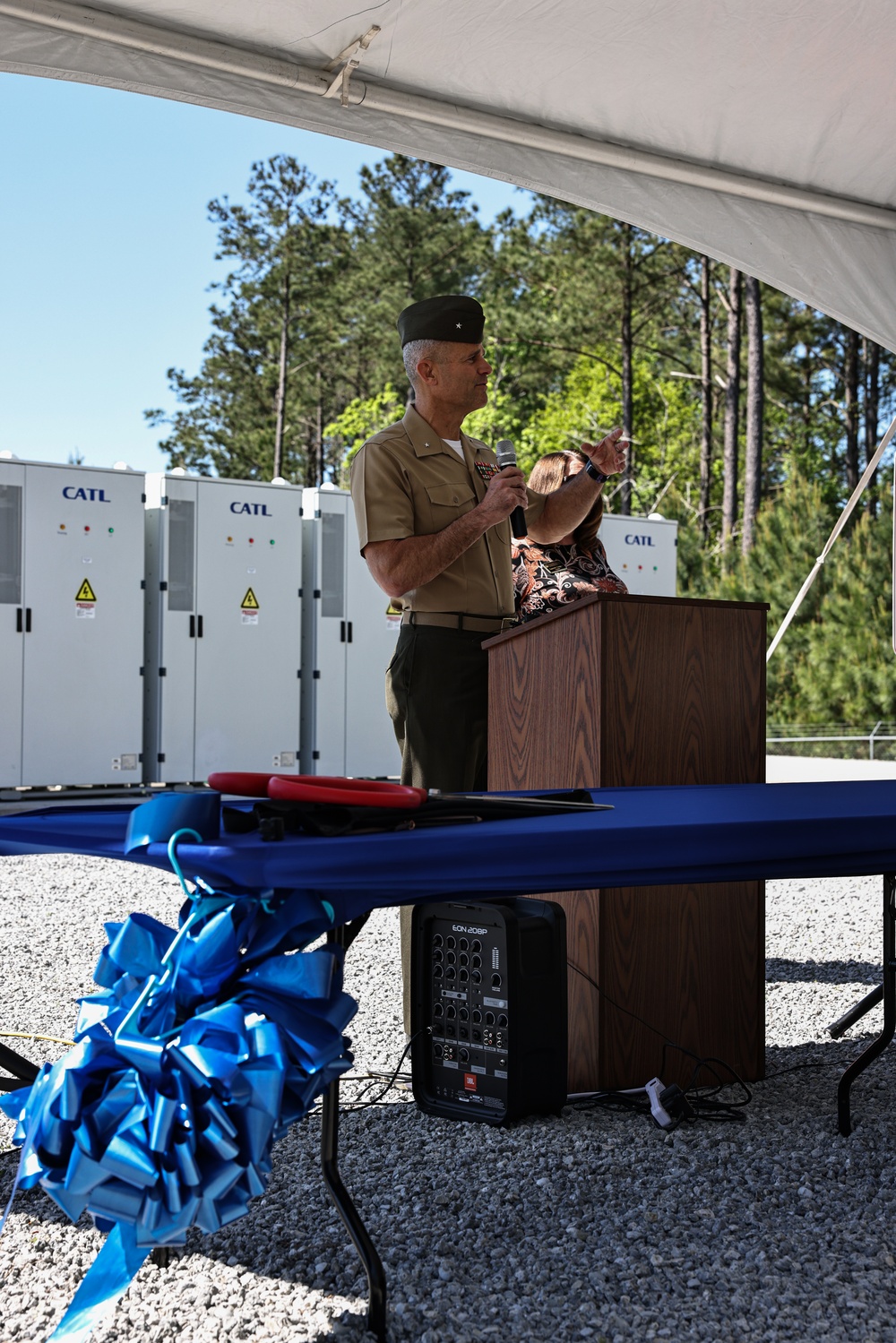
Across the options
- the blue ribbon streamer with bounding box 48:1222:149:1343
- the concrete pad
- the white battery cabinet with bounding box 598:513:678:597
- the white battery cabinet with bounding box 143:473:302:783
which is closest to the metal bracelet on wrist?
the blue ribbon streamer with bounding box 48:1222:149:1343

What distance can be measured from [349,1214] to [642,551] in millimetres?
10148

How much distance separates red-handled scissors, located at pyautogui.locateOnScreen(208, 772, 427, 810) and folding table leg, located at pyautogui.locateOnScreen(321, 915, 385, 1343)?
0.66 ft

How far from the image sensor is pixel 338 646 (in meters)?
10.3

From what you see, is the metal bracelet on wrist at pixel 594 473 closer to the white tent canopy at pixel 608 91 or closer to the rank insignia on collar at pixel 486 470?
the rank insignia on collar at pixel 486 470

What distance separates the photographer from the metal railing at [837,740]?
41.0 feet

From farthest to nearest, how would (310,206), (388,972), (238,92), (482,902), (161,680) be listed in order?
(310,206) < (161,680) < (388,972) < (238,92) < (482,902)

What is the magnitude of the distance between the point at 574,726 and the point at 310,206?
2969 cm

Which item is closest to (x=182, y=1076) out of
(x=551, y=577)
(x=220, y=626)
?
Result: (x=551, y=577)

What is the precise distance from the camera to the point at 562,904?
2705 millimetres

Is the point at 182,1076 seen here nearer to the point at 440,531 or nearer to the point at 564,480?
the point at 440,531

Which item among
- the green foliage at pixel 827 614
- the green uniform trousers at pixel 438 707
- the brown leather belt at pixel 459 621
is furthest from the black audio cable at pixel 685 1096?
the green foliage at pixel 827 614

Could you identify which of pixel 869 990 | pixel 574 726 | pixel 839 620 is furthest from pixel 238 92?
pixel 839 620

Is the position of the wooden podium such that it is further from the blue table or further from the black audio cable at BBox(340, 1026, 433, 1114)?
the blue table

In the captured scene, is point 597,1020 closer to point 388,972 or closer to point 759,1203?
point 759,1203
